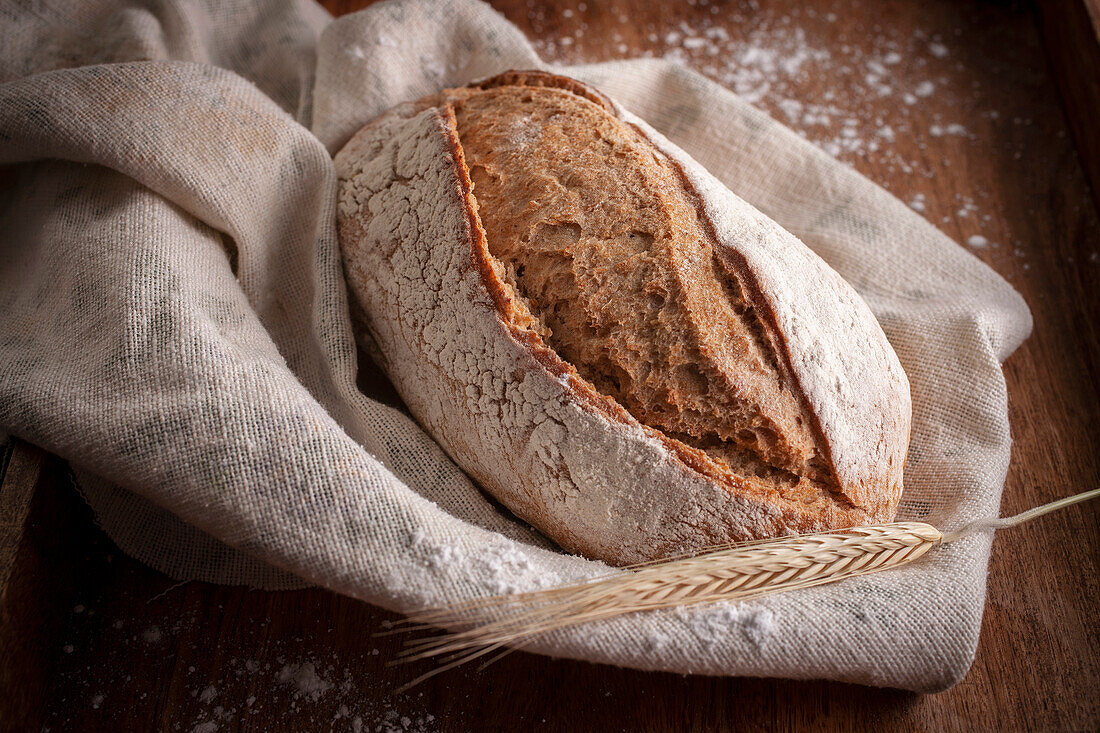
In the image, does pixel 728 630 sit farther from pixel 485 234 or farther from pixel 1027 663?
pixel 485 234

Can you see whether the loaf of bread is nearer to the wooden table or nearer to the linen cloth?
the linen cloth

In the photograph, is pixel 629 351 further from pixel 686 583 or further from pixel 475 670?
pixel 475 670

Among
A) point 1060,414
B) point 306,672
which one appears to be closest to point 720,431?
point 306,672

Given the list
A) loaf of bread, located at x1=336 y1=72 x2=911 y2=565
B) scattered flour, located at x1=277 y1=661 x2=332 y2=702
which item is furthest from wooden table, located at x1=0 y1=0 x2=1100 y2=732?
loaf of bread, located at x1=336 y1=72 x2=911 y2=565

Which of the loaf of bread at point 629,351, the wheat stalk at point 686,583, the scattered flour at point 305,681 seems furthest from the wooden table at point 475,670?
the loaf of bread at point 629,351

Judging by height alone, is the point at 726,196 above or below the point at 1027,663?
Result: above

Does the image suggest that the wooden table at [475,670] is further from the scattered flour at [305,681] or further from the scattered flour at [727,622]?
the scattered flour at [727,622]

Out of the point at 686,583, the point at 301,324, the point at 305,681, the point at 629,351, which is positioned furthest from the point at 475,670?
the point at 301,324
